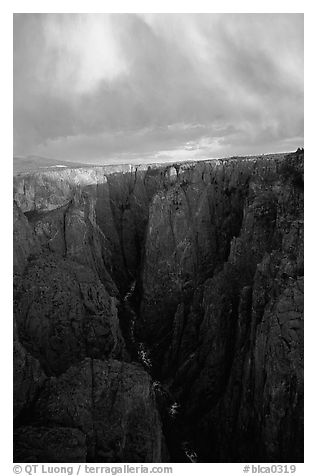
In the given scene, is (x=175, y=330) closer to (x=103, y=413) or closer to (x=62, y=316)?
(x=62, y=316)

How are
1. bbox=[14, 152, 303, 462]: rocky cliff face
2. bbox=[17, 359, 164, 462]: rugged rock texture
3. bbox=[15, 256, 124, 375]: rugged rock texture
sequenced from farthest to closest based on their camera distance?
bbox=[15, 256, 124, 375]: rugged rock texture < bbox=[14, 152, 303, 462]: rocky cliff face < bbox=[17, 359, 164, 462]: rugged rock texture

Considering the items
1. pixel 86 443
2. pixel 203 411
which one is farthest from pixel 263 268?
Result: pixel 86 443

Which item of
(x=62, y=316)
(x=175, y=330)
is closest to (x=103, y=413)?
(x=62, y=316)

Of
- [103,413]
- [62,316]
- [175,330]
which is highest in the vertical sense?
[62,316]

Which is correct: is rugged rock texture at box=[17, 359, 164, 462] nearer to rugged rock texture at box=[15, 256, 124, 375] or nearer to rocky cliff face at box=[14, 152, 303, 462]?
rocky cliff face at box=[14, 152, 303, 462]

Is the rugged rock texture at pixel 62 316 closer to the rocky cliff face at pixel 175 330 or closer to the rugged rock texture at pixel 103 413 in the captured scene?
the rocky cliff face at pixel 175 330

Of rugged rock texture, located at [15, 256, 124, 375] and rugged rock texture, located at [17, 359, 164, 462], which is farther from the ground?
rugged rock texture, located at [15, 256, 124, 375]

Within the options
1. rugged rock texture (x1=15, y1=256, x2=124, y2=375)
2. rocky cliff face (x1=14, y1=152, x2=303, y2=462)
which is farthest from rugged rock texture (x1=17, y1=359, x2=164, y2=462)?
rugged rock texture (x1=15, y1=256, x2=124, y2=375)

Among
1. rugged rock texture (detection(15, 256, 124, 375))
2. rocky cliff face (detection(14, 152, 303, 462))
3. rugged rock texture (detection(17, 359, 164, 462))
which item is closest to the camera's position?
rugged rock texture (detection(17, 359, 164, 462))
